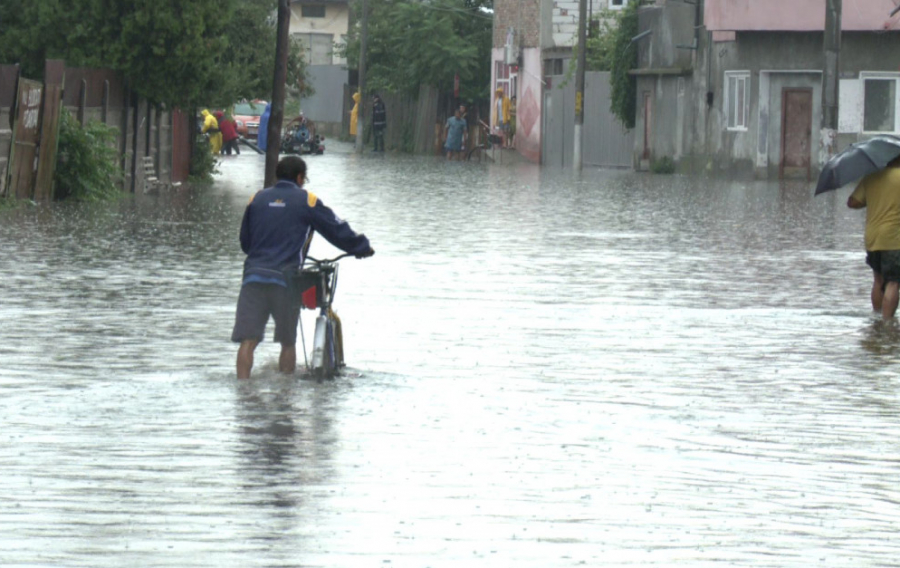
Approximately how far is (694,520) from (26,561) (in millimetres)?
2381

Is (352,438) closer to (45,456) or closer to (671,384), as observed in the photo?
(45,456)

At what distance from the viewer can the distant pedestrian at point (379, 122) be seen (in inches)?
2749

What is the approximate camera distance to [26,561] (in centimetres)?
637

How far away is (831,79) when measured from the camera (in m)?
35.4

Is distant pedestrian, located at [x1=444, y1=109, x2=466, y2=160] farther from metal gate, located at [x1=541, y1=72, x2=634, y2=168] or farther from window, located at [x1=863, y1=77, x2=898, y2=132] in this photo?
window, located at [x1=863, y1=77, x2=898, y2=132]

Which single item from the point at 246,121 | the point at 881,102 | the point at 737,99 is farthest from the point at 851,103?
the point at 246,121

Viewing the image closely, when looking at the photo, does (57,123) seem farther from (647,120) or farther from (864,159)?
(647,120)

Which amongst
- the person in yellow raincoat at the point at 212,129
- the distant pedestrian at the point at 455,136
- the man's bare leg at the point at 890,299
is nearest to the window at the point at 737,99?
the person in yellow raincoat at the point at 212,129

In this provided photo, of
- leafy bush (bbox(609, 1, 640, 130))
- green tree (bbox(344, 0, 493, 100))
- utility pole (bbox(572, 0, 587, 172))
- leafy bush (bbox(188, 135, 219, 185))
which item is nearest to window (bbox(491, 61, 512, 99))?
green tree (bbox(344, 0, 493, 100))

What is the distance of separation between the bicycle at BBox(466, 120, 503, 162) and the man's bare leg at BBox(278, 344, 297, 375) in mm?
52511

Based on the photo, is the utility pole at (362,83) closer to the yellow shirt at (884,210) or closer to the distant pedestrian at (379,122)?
the distant pedestrian at (379,122)

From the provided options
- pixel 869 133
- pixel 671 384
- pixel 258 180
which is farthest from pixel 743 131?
pixel 671 384

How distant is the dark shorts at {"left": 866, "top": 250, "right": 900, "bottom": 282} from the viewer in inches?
584

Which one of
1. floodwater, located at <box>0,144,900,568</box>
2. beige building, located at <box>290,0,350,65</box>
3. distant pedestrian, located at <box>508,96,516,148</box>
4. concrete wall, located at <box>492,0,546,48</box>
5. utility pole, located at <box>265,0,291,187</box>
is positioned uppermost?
beige building, located at <box>290,0,350,65</box>
